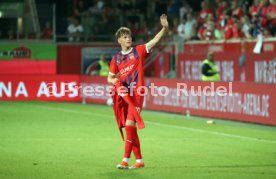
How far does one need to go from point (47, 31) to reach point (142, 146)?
21518 millimetres

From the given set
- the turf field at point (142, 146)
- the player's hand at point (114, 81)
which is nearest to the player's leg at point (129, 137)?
the turf field at point (142, 146)

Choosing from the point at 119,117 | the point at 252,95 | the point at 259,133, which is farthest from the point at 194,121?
the point at 119,117

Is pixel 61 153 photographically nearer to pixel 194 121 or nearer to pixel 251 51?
pixel 194 121

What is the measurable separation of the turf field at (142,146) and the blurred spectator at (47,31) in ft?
39.0

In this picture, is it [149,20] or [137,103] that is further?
[149,20]

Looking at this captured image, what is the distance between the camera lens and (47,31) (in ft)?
119

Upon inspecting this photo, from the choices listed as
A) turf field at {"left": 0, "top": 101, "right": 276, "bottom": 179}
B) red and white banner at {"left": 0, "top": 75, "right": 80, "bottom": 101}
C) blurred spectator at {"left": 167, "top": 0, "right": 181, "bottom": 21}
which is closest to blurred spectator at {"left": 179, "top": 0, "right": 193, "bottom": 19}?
blurred spectator at {"left": 167, "top": 0, "right": 181, "bottom": 21}

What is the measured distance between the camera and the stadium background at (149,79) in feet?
46.4

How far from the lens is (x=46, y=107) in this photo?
94.0ft

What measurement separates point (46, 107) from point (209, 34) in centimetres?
722

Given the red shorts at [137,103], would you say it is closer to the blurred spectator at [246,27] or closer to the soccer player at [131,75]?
the soccer player at [131,75]

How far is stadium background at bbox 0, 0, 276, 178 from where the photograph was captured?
46.4 feet

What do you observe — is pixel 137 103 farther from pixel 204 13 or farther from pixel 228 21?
pixel 204 13

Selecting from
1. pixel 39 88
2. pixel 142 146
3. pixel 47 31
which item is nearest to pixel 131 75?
pixel 142 146
